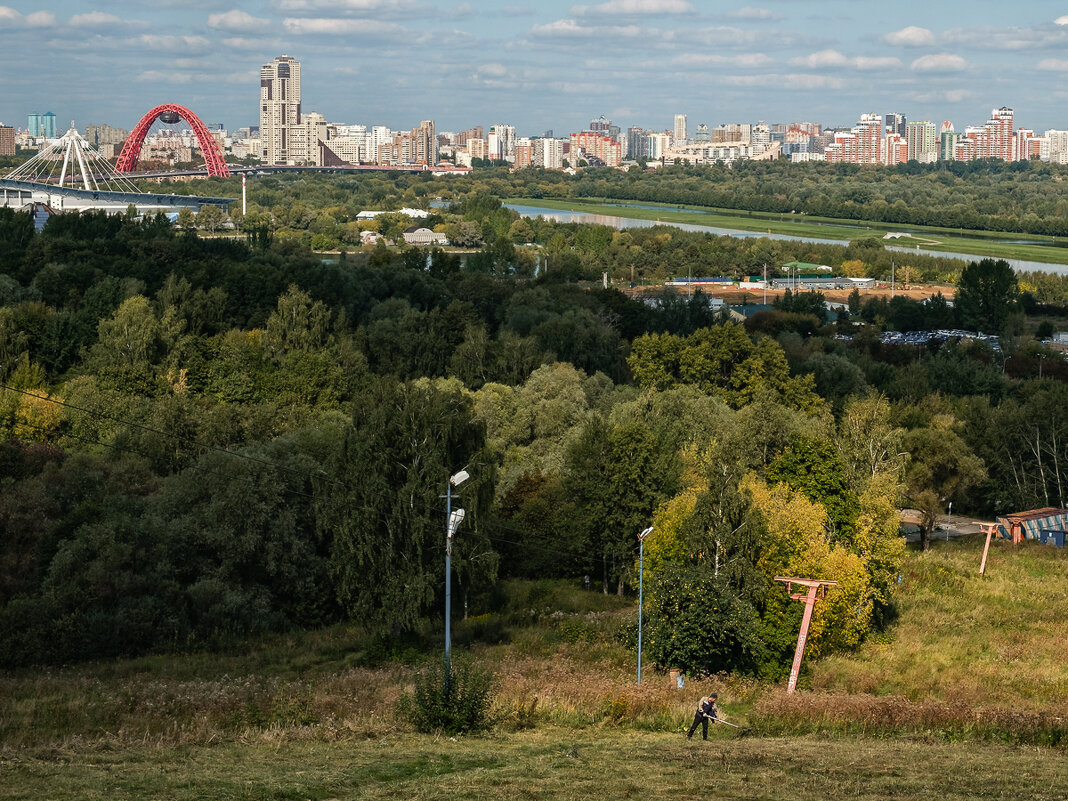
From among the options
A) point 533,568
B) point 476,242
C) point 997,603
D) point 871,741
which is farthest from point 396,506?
point 476,242

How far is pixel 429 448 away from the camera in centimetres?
2392

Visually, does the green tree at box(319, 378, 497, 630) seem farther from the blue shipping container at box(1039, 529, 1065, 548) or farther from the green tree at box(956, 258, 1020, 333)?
the green tree at box(956, 258, 1020, 333)

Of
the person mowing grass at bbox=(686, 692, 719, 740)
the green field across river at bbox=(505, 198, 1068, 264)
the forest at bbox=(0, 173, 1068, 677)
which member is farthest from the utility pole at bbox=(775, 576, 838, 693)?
the green field across river at bbox=(505, 198, 1068, 264)

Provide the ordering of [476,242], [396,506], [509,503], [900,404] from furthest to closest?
[476,242]
[900,404]
[509,503]
[396,506]

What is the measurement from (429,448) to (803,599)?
7437 mm

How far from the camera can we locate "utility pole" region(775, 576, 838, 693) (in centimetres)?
2009

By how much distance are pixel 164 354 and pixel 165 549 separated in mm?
19414

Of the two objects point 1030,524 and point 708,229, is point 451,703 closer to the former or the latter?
point 1030,524

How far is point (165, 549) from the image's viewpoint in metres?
24.7

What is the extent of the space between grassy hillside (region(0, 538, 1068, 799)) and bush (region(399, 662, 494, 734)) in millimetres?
322

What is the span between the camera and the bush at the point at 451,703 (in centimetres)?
1592

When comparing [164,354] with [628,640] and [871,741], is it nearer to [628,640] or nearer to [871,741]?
[628,640]

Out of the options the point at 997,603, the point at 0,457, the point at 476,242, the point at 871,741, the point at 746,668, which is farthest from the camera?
the point at 476,242

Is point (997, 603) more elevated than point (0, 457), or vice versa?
point (0, 457)
